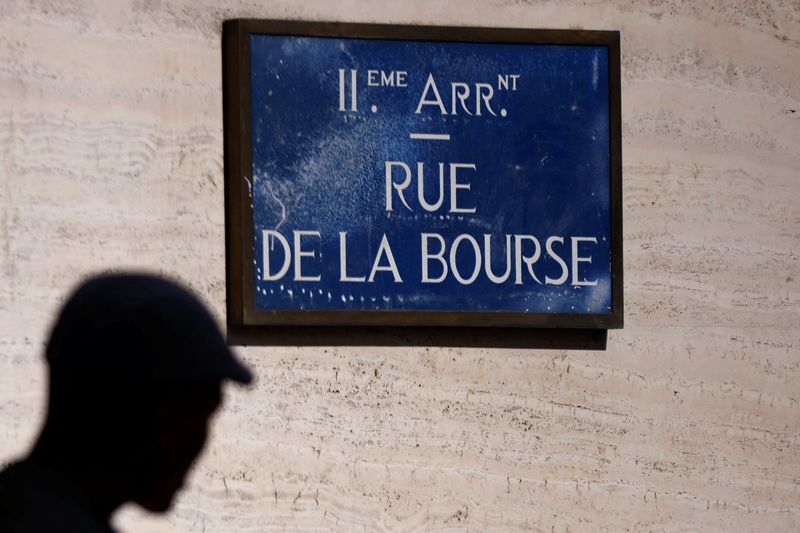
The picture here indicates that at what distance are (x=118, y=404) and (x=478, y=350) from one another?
867mm

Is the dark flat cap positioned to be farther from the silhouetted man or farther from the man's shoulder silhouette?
the man's shoulder silhouette

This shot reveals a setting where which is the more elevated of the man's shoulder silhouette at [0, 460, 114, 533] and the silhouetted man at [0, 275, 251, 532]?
the silhouetted man at [0, 275, 251, 532]

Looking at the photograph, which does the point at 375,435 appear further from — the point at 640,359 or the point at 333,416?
the point at 640,359

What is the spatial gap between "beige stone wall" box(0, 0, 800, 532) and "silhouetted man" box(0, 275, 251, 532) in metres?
0.05

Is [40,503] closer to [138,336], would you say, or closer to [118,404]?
[118,404]

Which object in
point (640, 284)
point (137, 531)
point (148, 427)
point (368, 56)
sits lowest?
point (137, 531)

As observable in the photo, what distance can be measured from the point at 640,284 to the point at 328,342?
0.80m

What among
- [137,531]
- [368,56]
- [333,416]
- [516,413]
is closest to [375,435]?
[333,416]

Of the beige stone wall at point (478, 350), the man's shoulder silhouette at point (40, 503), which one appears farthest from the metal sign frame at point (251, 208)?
the man's shoulder silhouette at point (40, 503)

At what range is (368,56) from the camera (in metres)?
3.65

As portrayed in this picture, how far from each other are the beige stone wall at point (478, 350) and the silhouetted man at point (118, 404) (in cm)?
5

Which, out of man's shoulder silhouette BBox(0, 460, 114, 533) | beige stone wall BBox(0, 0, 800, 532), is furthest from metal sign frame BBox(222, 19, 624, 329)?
man's shoulder silhouette BBox(0, 460, 114, 533)

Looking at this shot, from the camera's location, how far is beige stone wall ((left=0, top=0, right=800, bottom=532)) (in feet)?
11.5

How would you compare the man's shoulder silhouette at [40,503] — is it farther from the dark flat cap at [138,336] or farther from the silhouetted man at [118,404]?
the dark flat cap at [138,336]
